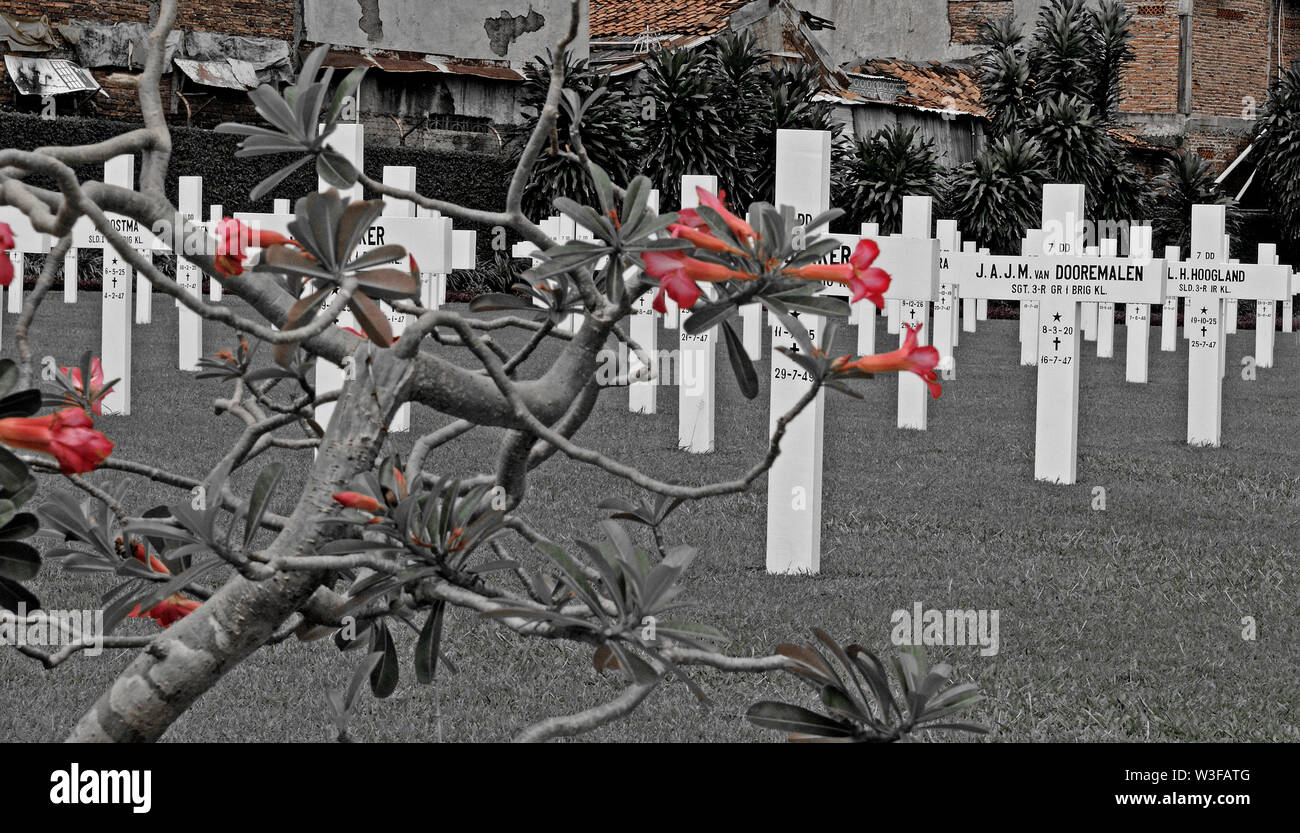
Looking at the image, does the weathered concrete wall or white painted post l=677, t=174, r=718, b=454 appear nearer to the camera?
white painted post l=677, t=174, r=718, b=454

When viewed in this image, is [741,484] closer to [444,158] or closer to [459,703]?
[459,703]

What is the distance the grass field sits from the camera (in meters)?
3.50

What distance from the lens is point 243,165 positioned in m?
20.4

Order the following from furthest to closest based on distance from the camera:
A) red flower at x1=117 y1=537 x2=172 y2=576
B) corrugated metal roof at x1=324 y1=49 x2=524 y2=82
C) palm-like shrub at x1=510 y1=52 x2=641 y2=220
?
corrugated metal roof at x1=324 y1=49 x2=524 y2=82 → palm-like shrub at x1=510 y1=52 x2=641 y2=220 → red flower at x1=117 y1=537 x2=172 y2=576

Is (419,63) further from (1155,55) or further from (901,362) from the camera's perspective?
(901,362)

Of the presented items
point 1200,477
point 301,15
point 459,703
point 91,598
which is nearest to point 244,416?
point 459,703

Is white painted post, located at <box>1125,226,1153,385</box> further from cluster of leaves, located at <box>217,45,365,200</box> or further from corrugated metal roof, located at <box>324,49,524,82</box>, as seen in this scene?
corrugated metal roof, located at <box>324,49,524,82</box>

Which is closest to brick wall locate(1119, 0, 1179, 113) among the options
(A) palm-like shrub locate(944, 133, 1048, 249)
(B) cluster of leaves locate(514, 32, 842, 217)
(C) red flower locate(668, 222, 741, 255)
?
(A) palm-like shrub locate(944, 133, 1048, 249)

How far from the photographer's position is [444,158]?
2230cm

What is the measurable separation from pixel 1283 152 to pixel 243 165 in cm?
1792

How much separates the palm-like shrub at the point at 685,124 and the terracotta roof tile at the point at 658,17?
5134 millimetres

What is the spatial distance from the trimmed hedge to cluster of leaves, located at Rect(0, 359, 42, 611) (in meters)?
16.3

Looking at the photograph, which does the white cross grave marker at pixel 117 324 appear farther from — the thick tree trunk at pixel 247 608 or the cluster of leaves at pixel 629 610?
the cluster of leaves at pixel 629 610

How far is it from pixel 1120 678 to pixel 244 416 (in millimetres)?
2696
